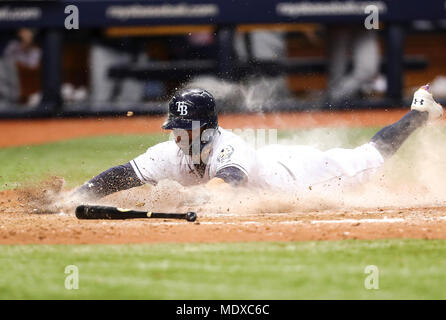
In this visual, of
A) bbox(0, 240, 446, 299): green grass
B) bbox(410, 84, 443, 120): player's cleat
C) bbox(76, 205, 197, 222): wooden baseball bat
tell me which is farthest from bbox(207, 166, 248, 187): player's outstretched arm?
bbox(410, 84, 443, 120): player's cleat

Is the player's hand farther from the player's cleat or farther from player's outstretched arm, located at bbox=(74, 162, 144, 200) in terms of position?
the player's cleat

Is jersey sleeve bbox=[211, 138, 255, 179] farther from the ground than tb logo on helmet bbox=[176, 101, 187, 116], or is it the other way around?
tb logo on helmet bbox=[176, 101, 187, 116]

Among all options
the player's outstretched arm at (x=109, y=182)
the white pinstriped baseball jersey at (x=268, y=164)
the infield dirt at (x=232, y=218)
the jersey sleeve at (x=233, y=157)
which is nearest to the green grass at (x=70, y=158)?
the infield dirt at (x=232, y=218)

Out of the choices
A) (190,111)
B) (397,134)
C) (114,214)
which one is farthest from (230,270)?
(397,134)

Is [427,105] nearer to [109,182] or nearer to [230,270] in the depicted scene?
[109,182]

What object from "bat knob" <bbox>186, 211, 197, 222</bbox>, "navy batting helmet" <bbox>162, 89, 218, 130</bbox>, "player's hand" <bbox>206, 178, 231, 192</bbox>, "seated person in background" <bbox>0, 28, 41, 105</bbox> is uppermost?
"seated person in background" <bbox>0, 28, 41, 105</bbox>

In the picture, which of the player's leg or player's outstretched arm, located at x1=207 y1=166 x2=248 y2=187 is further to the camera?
the player's leg

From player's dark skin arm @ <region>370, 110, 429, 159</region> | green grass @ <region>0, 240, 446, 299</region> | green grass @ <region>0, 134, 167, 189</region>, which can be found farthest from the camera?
green grass @ <region>0, 134, 167, 189</region>

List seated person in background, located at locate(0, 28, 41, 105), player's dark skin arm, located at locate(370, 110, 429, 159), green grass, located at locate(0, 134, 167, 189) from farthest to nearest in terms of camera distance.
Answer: seated person in background, located at locate(0, 28, 41, 105), green grass, located at locate(0, 134, 167, 189), player's dark skin arm, located at locate(370, 110, 429, 159)
